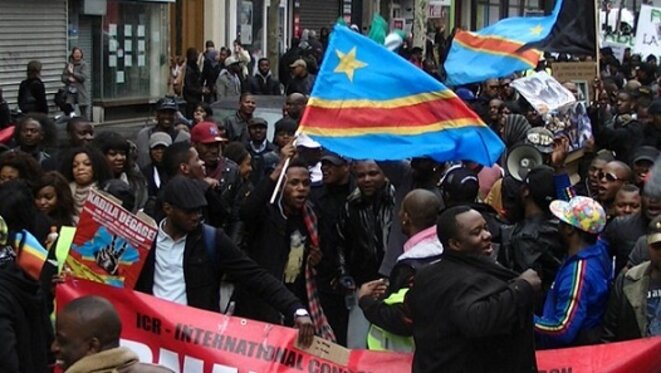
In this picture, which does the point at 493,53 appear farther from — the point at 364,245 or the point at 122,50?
the point at 122,50

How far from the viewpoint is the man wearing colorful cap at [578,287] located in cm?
651

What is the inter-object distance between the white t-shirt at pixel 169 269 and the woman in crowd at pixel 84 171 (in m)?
1.89

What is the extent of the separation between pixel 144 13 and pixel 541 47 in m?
14.2

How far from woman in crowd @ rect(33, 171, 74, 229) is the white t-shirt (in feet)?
4.11

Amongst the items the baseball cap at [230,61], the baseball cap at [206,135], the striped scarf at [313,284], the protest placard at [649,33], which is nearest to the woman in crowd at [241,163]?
the baseball cap at [206,135]

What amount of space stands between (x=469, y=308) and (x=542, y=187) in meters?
2.14

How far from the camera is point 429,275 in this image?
5648mm

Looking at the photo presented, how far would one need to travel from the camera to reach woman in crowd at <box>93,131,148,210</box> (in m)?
9.34

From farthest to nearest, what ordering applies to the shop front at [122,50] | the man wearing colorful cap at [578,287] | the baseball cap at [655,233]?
the shop front at [122,50] < the man wearing colorful cap at [578,287] < the baseball cap at [655,233]

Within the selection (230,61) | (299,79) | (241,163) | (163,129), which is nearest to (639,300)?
(241,163)

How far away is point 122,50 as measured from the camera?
83.7 ft

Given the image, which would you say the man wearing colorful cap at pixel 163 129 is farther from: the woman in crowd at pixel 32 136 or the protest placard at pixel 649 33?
the protest placard at pixel 649 33

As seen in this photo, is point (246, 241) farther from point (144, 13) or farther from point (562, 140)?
point (144, 13)

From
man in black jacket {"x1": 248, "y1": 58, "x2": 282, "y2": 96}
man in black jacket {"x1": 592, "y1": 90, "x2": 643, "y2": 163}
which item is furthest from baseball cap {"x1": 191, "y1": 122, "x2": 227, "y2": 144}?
man in black jacket {"x1": 248, "y1": 58, "x2": 282, "y2": 96}
